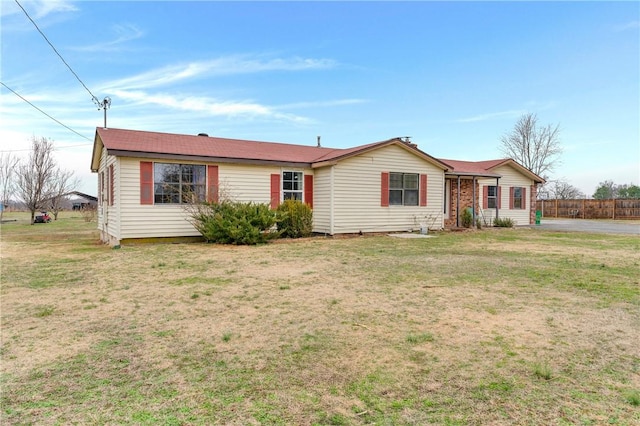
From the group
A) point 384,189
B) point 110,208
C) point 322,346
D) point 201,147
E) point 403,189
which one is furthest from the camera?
point 403,189

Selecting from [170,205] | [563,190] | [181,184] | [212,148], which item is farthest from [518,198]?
[563,190]

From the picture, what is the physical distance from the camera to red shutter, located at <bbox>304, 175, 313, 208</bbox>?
14234 millimetres

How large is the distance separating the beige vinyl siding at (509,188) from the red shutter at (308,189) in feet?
32.8

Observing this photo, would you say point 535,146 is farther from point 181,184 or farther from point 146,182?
point 146,182

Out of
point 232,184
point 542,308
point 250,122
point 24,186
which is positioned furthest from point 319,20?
point 24,186

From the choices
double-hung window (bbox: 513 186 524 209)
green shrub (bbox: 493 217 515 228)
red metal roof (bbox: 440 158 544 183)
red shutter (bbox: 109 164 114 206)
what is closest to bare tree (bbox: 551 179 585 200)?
double-hung window (bbox: 513 186 524 209)

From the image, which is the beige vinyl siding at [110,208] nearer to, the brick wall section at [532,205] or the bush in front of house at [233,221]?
the bush in front of house at [233,221]

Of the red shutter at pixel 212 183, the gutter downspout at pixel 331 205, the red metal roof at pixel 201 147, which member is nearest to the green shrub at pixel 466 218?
the red metal roof at pixel 201 147

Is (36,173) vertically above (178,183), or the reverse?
(36,173)

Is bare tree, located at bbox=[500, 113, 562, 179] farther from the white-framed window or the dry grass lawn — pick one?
the dry grass lawn

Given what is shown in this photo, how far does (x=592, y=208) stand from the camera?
1142 inches

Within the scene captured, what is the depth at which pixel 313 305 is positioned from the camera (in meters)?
4.73

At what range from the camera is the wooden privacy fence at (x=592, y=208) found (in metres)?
27.5

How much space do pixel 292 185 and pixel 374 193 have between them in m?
2.99
